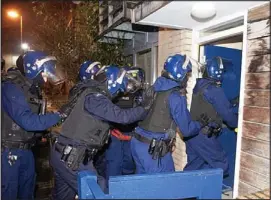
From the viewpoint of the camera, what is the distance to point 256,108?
8.57 ft

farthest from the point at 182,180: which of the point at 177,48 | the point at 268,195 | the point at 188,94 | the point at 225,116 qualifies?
the point at 177,48

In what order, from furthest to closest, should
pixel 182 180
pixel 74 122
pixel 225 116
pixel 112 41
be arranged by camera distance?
pixel 112 41 < pixel 225 116 < pixel 74 122 < pixel 182 180

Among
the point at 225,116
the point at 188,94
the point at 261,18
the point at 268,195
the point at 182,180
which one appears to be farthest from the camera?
the point at 188,94

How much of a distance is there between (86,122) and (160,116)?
97 centimetres

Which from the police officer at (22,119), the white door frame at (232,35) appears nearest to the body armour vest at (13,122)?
the police officer at (22,119)

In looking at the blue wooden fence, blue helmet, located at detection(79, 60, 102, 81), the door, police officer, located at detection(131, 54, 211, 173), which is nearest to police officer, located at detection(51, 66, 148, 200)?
police officer, located at detection(131, 54, 211, 173)

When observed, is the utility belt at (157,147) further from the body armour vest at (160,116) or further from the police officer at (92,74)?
the police officer at (92,74)

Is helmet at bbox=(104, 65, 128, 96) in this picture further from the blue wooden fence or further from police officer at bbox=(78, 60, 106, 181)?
the blue wooden fence

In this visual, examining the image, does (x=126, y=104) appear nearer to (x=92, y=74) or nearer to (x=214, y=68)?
(x=92, y=74)

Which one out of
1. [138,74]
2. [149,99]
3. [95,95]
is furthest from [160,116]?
[138,74]

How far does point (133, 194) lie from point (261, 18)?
1.98 m

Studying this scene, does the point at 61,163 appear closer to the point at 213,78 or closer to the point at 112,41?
the point at 213,78

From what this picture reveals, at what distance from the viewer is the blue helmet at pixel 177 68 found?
3.59m

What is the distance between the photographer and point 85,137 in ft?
11.3
